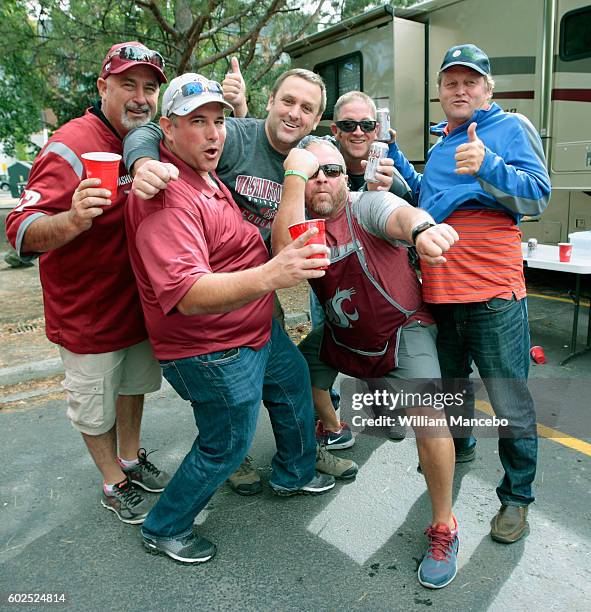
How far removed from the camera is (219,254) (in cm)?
232

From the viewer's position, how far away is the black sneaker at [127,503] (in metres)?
2.91

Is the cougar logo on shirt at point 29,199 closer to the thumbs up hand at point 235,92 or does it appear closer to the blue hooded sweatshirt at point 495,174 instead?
the thumbs up hand at point 235,92

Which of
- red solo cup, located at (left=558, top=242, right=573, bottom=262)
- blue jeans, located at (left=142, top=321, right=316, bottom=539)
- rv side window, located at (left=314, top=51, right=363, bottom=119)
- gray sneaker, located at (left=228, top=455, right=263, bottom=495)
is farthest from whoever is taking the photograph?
rv side window, located at (left=314, top=51, right=363, bottom=119)

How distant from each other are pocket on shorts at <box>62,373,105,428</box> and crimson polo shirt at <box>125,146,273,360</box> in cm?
61

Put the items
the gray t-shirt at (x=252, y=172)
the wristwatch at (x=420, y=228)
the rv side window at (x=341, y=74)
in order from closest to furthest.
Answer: the wristwatch at (x=420, y=228)
the gray t-shirt at (x=252, y=172)
the rv side window at (x=341, y=74)

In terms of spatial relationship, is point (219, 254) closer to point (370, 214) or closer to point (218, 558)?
point (370, 214)

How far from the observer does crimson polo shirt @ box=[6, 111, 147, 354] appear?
2.51 metres

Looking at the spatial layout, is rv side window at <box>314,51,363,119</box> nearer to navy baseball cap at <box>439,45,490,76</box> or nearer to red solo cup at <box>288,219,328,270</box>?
navy baseball cap at <box>439,45,490,76</box>

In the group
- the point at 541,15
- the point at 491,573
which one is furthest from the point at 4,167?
the point at 491,573

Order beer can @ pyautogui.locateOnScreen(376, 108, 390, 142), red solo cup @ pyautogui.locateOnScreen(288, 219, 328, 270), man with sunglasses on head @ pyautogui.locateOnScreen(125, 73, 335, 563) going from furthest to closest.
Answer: beer can @ pyautogui.locateOnScreen(376, 108, 390, 142) → man with sunglasses on head @ pyautogui.locateOnScreen(125, 73, 335, 563) → red solo cup @ pyautogui.locateOnScreen(288, 219, 328, 270)

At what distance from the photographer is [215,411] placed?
2.41 meters

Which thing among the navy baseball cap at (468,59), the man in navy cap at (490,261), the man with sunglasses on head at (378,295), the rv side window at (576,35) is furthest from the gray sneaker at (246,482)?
the rv side window at (576,35)

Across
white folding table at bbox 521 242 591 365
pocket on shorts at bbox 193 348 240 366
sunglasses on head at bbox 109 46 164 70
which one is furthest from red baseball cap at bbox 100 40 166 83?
white folding table at bbox 521 242 591 365

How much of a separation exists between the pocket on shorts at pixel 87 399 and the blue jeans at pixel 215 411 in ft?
1.79
